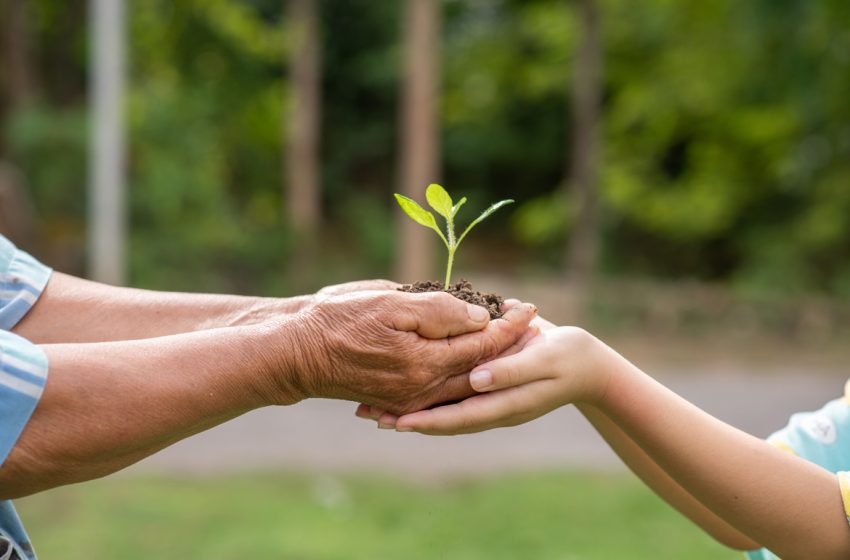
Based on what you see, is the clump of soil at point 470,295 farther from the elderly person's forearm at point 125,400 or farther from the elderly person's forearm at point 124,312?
the elderly person's forearm at point 125,400

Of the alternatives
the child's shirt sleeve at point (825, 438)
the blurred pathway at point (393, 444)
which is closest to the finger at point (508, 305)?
the child's shirt sleeve at point (825, 438)

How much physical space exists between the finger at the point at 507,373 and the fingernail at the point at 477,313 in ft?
0.38

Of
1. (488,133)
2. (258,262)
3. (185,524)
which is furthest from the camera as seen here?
(488,133)

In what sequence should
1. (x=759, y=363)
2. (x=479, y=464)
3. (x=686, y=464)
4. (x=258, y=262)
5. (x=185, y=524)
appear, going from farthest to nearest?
1. (x=258, y=262)
2. (x=759, y=363)
3. (x=479, y=464)
4. (x=185, y=524)
5. (x=686, y=464)

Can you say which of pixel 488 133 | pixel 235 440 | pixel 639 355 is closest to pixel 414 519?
pixel 235 440

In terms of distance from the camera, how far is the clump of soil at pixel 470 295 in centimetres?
228

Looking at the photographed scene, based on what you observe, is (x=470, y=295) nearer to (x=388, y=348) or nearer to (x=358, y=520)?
(x=388, y=348)

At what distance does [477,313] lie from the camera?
7.07ft

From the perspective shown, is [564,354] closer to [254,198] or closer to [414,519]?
[414,519]

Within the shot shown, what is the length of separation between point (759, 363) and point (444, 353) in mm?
9816

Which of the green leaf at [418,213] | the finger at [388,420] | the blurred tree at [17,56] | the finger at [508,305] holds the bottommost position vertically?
the finger at [388,420]

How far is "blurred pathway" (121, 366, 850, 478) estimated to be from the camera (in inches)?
279

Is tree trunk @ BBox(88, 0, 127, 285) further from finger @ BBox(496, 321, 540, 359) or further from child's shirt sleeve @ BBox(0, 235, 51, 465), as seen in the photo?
child's shirt sleeve @ BBox(0, 235, 51, 465)

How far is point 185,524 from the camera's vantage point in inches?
226
